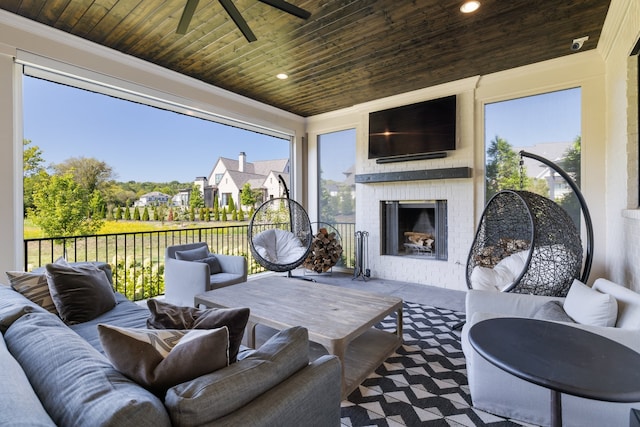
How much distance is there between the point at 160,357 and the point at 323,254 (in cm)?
420

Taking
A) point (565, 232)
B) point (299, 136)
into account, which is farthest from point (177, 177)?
point (565, 232)

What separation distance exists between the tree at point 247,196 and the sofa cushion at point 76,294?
3.08 meters

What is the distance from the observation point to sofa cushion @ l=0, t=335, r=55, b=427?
0.60 meters

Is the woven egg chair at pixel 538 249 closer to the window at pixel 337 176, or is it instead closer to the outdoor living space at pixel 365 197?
the outdoor living space at pixel 365 197

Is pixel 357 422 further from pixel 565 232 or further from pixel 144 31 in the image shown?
pixel 144 31

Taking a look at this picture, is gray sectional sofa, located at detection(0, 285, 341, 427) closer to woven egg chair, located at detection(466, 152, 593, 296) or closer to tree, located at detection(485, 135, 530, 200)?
woven egg chair, located at detection(466, 152, 593, 296)

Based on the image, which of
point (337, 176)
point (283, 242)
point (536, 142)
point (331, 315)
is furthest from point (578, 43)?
point (283, 242)

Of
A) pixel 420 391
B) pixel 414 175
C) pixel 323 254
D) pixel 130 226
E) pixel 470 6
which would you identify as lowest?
pixel 420 391

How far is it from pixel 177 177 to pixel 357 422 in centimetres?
372

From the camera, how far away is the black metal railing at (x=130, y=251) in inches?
123

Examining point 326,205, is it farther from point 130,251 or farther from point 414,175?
point 130,251

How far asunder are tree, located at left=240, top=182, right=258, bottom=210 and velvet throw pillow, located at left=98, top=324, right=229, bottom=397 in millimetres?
4291

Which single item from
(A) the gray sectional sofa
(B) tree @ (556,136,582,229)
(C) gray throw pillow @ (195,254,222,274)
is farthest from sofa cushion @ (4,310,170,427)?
(B) tree @ (556,136,582,229)

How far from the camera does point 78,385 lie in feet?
2.51
